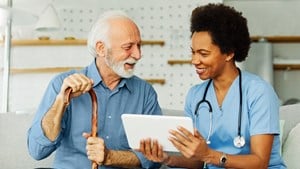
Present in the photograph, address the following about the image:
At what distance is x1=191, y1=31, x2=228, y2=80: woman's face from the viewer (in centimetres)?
190

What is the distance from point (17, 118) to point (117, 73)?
661 mm

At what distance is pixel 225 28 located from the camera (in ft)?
6.30

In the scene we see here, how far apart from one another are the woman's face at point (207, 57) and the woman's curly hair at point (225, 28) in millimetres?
19

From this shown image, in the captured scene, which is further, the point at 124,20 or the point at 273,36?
the point at 273,36

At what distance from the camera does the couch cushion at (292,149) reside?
2.28 metres

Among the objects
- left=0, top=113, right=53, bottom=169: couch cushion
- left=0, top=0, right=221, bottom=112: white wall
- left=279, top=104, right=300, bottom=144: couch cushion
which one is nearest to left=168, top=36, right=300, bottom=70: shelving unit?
left=0, top=0, right=221, bottom=112: white wall

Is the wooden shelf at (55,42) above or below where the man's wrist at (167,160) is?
above

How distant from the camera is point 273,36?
17.9 ft

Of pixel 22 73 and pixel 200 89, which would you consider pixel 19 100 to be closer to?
pixel 22 73

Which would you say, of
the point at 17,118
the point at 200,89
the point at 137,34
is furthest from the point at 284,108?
the point at 17,118

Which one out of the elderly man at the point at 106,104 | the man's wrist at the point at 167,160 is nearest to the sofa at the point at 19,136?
the elderly man at the point at 106,104

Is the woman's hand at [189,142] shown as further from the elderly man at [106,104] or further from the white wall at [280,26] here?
the white wall at [280,26]

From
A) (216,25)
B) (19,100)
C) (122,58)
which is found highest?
(216,25)

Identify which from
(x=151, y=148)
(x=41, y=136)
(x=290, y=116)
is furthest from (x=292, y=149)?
(x=41, y=136)
